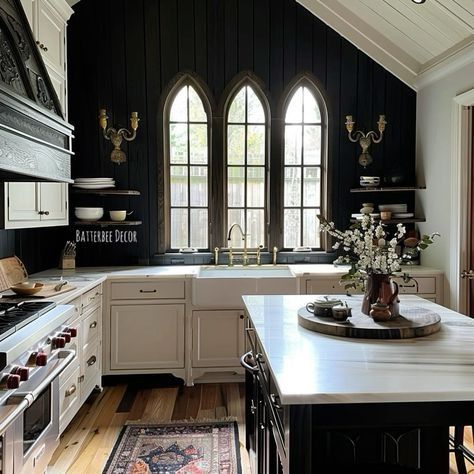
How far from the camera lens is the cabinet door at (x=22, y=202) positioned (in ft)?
9.05

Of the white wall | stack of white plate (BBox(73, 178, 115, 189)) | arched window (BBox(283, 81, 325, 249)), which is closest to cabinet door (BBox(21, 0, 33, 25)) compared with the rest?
stack of white plate (BBox(73, 178, 115, 189))

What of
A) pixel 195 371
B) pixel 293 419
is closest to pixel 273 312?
pixel 293 419

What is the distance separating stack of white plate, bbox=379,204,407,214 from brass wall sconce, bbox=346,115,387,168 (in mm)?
423

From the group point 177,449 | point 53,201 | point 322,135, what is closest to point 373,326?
point 177,449

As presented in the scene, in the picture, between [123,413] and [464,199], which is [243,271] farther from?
[464,199]

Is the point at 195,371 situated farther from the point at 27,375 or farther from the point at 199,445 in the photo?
the point at 27,375

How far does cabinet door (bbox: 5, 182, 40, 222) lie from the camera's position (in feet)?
9.05

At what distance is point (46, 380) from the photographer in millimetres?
2076

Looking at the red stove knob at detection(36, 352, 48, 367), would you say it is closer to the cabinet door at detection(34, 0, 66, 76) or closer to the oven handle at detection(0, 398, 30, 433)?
the oven handle at detection(0, 398, 30, 433)

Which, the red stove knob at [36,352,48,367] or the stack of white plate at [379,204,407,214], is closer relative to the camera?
the red stove knob at [36,352,48,367]

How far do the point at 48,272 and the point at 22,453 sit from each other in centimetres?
212

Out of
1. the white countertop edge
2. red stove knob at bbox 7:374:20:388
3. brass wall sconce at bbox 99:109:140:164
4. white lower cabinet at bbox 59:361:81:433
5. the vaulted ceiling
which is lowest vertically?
white lower cabinet at bbox 59:361:81:433

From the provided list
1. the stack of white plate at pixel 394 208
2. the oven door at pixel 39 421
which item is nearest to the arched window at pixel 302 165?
the stack of white plate at pixel 394 208

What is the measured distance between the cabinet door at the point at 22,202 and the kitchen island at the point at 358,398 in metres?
1.61
